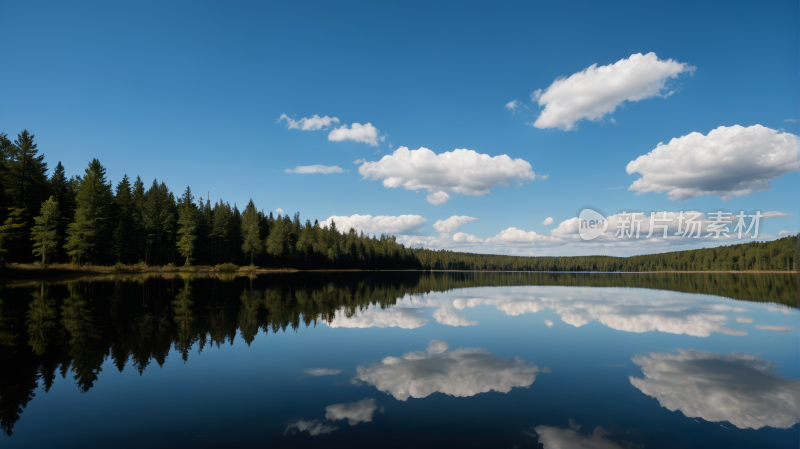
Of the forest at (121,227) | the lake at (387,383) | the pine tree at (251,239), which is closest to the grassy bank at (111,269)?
the forest at (121,227)

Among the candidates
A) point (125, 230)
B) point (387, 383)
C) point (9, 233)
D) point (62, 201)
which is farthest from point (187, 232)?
point (387, 383)

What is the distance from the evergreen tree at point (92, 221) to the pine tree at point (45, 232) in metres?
3.22

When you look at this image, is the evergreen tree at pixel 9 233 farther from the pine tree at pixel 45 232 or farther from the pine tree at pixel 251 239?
the pine tree at pixel 251 239

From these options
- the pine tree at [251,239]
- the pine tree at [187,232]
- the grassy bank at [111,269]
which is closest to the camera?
the grassy bank at [111,269]

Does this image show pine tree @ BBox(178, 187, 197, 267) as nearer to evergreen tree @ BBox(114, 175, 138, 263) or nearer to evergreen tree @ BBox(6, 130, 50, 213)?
evergreen tree @ BBox(114, 175, 138, 263)

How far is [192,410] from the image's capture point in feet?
29.2

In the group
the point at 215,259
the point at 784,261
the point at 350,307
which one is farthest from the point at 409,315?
the point at 784,261

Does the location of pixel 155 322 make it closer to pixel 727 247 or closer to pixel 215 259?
pixel 215 259

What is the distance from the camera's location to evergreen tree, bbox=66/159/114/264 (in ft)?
193

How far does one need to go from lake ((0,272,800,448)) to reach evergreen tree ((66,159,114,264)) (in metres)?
47.4

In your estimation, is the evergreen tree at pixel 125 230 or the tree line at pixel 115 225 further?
the evergreen tree at pixel 125 230

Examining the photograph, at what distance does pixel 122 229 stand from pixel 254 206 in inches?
2119

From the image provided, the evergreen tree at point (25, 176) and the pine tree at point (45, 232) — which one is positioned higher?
the evergreen tree at point (25, 176)

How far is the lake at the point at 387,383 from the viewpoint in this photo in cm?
782
